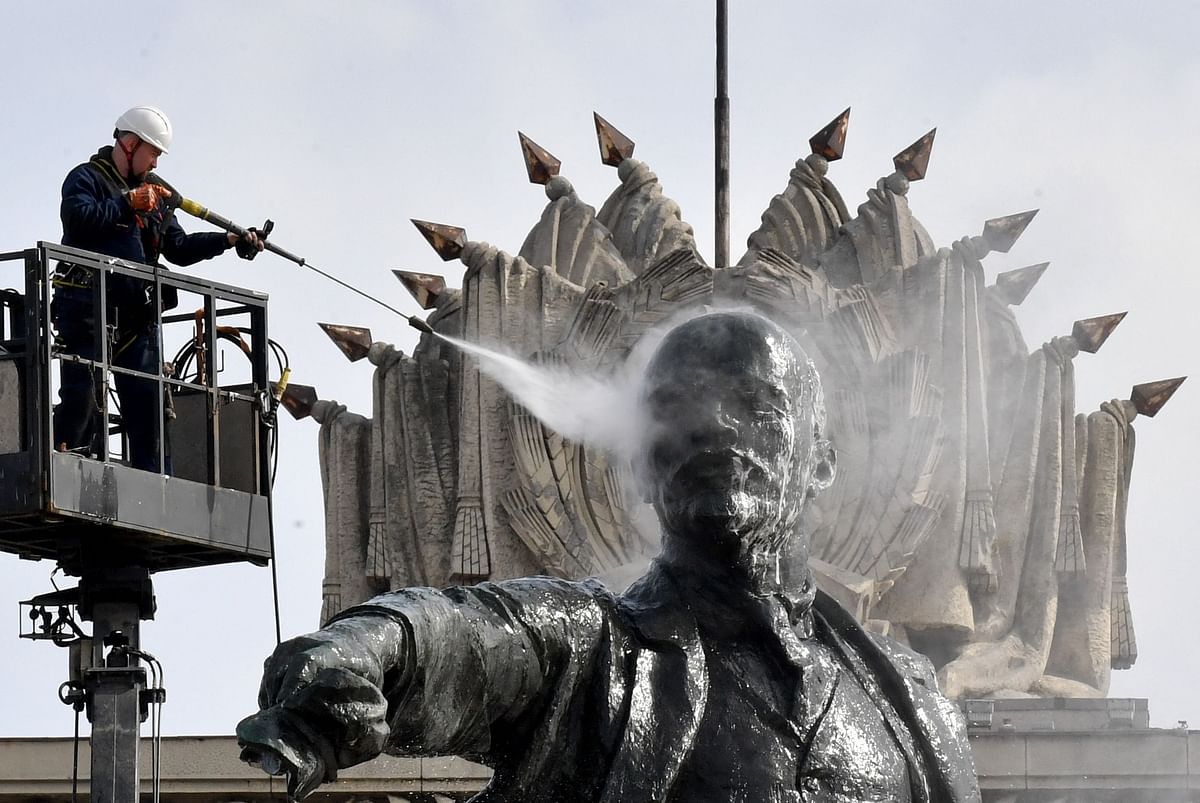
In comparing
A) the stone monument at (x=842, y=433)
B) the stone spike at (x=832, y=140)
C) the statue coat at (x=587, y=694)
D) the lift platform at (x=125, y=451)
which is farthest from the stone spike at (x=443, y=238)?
the statue coat at (x=587, y=694)

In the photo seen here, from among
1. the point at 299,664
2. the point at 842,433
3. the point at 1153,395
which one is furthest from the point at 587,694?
the point at 1153,395

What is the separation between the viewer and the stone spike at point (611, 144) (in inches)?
727

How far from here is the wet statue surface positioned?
15.3 feet

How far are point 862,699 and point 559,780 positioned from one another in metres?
0.54

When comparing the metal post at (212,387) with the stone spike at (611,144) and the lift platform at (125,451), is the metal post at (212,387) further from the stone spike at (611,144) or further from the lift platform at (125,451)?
the stone spike at (611,144)

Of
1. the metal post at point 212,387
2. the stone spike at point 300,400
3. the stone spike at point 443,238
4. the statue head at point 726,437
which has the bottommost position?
the statue head at point 726,437

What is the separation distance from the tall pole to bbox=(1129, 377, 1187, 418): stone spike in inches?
105

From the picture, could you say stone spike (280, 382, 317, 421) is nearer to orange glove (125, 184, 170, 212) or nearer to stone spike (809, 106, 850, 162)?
stone spike (809, 106, 850, 162)

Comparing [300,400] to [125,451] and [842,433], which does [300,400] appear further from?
[125,451]

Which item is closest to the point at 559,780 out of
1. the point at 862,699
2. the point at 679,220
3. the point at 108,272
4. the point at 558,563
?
the point at 862,699

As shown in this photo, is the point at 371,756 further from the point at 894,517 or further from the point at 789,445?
the point at 894,517

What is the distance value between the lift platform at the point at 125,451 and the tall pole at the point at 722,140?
6.37 m

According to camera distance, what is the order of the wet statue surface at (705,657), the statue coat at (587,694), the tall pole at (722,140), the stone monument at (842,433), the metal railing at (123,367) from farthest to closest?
the tall pole at (722,140) → the stone monument at (842,433) → the metal railing at (123,367) → the wet statue surface at (705,657) → the statue coat at (587,694)

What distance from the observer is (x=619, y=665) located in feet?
15.6
